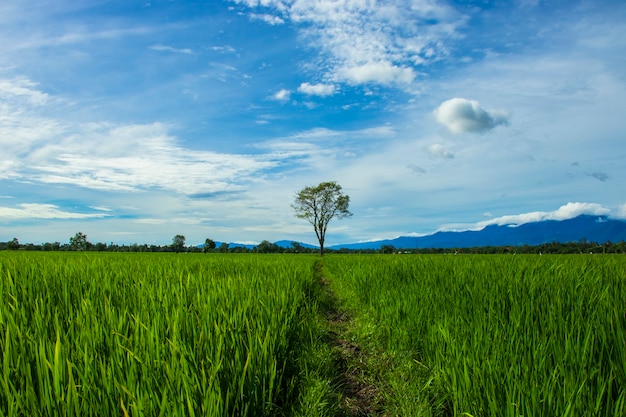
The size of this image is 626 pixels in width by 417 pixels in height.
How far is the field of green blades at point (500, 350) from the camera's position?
1760 mm

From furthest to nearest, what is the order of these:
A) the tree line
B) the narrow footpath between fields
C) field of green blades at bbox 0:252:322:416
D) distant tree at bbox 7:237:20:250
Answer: distant tree at bbox 7:237:20:250
the tree line
the narrow footpath between fields
field of green blades at bbox 0:252:322:416

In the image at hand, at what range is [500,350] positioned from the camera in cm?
225

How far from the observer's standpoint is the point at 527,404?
Answer: 158 cm

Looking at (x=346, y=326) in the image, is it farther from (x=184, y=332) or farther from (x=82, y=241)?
(x=82, y=241)

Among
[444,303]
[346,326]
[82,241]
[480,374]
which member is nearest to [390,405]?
[480,374]

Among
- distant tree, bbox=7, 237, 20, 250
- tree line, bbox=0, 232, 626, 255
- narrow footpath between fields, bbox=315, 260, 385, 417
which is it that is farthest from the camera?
distant tree, bbox=7, 237, 20, 250

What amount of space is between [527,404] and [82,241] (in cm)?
9645

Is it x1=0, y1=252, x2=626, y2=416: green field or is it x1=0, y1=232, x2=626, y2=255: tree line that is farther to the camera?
x1=0, y1=232, x2=626, y2=255: tree line

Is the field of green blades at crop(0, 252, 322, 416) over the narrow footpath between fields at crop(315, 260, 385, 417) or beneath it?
over

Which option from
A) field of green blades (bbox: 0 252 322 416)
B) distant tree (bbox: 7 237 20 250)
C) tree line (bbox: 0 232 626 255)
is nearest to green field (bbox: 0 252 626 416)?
field of green blades (bbox: 0 252 322 416)

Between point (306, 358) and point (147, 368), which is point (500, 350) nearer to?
point (306, 358)

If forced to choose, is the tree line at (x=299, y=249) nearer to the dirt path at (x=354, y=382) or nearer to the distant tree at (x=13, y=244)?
the distant tree at (x=13, y=244)

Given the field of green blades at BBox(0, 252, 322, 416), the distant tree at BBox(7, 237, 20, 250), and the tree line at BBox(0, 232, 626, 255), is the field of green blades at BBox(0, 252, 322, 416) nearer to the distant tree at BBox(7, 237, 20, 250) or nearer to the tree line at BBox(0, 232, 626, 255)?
the tree line at BBox(0, 232, 626, 255)

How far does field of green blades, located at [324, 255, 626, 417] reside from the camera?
1.76 m
